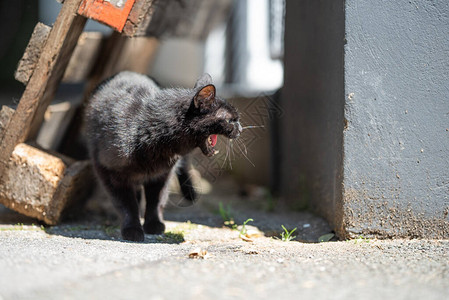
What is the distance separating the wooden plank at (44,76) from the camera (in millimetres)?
3432

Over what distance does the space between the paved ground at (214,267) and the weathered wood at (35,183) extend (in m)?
0.15

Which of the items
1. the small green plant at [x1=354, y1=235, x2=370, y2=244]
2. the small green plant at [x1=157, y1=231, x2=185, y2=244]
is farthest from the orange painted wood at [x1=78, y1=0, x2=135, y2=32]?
the small green plant at [x1=354, y1=235, x2=370, y2=244]

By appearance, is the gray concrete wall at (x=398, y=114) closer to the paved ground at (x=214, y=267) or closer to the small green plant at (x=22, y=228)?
the paved ground at (x=214, y=267)

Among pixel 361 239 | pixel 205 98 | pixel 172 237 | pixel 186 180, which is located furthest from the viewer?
pixel 186 180

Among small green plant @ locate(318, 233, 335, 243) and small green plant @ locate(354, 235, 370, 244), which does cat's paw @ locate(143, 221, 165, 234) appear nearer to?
small green plant @ locate(318, 233, 335, 243)

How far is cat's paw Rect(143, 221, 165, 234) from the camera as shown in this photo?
3.65 m

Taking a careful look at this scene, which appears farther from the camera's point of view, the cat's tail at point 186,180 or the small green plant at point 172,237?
the cat's tail at point 186,180

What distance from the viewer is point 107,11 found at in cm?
334

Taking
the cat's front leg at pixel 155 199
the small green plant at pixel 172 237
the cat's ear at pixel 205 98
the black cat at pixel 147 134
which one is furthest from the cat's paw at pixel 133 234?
the cat's ear at pixel 205 98

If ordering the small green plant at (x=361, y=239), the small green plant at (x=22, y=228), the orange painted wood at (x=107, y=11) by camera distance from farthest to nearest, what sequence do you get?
the small green plant at (x=22, y=228)
the orange painted wood at (x=107, y=11)
the small green plant at (x=361, y=239)

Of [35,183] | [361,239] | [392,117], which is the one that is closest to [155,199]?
[35,183]

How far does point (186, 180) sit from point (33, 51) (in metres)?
1.54

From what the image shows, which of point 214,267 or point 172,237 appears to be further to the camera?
point 172,237

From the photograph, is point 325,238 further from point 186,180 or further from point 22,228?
point 22,228
